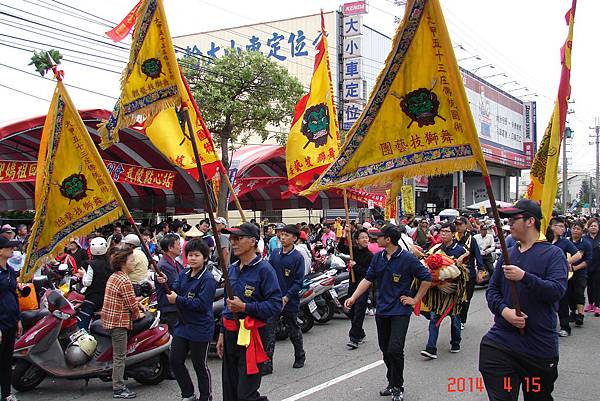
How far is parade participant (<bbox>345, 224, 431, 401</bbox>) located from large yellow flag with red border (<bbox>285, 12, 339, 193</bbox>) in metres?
3.39

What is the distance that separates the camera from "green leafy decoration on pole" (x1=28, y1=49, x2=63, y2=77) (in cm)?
579

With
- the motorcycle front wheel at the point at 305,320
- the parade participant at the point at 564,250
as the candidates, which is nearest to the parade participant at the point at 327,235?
the motorcycle front wheel at the point at 305,320

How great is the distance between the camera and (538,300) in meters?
3.98

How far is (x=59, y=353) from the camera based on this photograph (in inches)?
258

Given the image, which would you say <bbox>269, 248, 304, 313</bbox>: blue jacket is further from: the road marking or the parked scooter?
the parked scooter

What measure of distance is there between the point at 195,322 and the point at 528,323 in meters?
2.89

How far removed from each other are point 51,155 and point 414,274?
12.8 feet

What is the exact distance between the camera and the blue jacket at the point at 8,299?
5.70 metres

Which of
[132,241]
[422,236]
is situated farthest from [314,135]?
[422,236]

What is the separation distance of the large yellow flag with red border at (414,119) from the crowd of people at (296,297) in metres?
0.65

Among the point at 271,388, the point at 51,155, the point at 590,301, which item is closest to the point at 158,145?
the point at 51,155

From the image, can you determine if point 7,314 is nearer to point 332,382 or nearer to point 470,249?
point 332,382

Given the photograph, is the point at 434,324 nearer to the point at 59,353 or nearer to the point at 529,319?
the point at 529,319

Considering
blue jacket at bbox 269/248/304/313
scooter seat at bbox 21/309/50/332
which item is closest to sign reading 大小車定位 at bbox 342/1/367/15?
blue jacket at bbox 269/248/304/313
